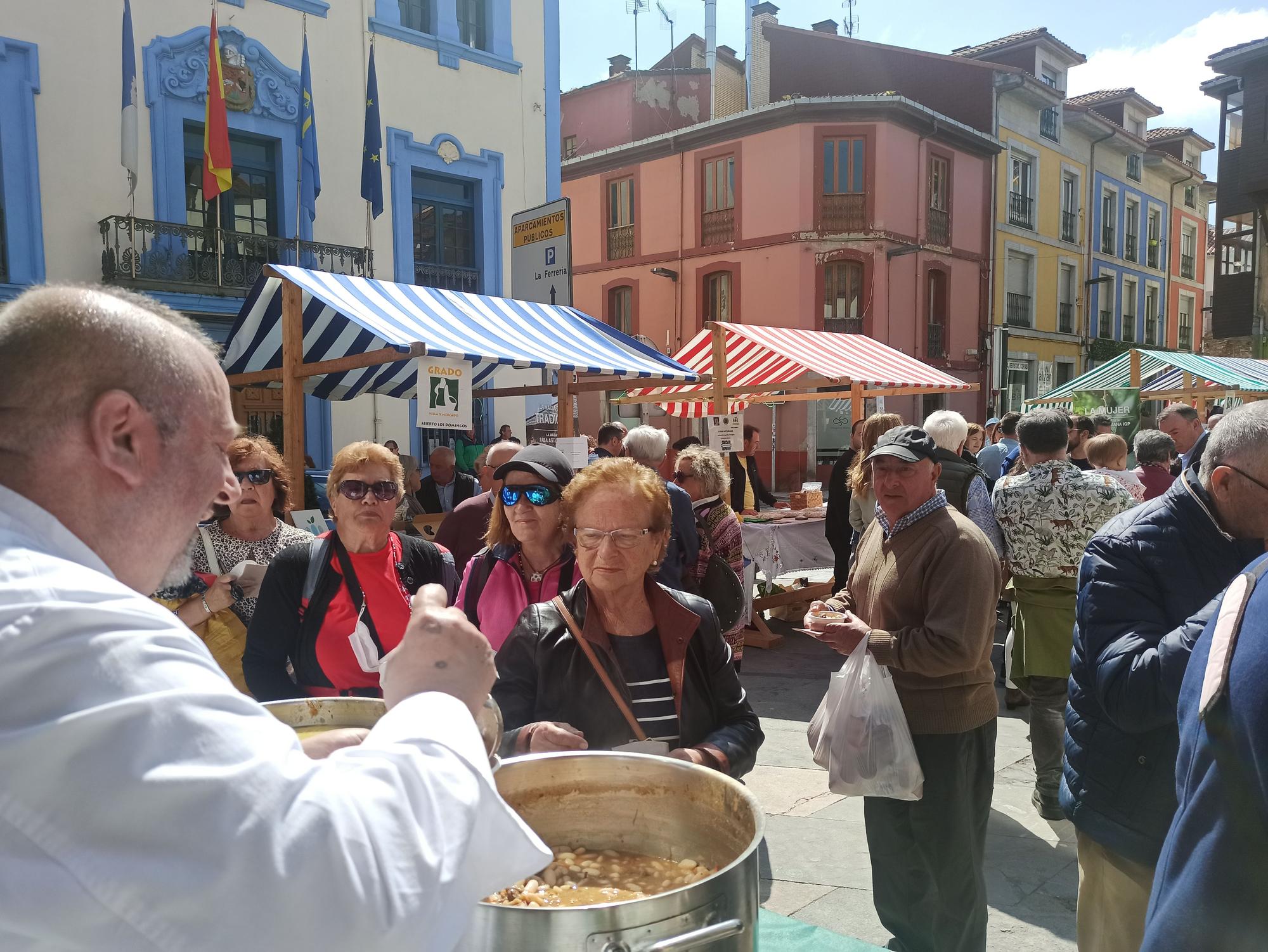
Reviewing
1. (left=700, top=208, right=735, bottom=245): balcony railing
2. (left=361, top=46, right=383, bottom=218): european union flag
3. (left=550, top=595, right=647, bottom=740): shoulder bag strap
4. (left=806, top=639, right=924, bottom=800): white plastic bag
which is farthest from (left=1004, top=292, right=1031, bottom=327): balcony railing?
(left=550, top=595, right=647, bottom=740): shoulder bag strap

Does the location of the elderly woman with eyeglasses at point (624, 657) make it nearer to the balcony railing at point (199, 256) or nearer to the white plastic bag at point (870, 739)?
the white plastic bag at point (870, 739)

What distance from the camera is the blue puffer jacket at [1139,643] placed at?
1.97m

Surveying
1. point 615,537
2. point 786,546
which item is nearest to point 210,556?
point 615,537

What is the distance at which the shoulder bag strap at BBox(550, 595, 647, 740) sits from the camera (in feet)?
6.97

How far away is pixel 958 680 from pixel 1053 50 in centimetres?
2887

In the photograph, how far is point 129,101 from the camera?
10000mm

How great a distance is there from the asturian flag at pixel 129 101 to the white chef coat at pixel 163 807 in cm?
1132

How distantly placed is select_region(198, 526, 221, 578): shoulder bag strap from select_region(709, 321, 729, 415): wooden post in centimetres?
555

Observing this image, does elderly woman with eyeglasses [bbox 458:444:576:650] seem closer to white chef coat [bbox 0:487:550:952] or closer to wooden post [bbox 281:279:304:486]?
white chef coat [bbox 0:487:550:952]

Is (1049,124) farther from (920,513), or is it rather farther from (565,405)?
(920,513)

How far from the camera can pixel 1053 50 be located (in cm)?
2578

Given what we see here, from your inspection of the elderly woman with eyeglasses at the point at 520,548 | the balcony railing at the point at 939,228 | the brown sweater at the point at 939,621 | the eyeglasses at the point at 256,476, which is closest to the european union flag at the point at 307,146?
the eyeglasses at the point at 256,476

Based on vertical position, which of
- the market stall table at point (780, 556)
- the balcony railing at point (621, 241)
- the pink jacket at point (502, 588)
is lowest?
the market stall table at point (780, 556)

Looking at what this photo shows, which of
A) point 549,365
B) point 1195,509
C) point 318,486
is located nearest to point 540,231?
point 549,365
